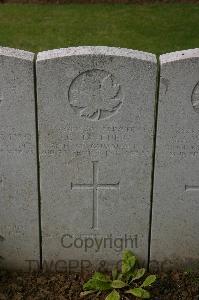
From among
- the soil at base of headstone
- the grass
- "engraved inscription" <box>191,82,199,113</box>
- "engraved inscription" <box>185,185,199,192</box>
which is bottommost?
the soil at base of headstone

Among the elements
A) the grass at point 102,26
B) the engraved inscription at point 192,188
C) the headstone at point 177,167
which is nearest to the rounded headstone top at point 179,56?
the headstone at point 177,167

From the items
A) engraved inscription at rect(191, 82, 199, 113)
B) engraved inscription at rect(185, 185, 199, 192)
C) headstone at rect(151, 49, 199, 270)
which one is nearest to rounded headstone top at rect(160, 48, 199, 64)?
headstone at rect(151, 49, 199, 270)

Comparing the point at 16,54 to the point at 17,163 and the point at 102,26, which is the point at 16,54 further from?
the point at 102,26

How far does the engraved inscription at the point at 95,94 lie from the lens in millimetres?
3984

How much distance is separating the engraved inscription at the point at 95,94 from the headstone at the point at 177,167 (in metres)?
0.35

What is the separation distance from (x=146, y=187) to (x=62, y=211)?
72cm

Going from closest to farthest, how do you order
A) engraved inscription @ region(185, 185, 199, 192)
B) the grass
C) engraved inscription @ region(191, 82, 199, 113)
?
engraved inscription @ region(191, 82, 199, 113)
engraved inscription @ region(185, 185, 199, 192)
the grass

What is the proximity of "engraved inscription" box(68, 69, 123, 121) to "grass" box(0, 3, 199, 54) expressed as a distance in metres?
4.87

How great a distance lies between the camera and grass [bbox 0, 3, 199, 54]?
9.11 meters

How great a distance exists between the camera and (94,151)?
4.28 m

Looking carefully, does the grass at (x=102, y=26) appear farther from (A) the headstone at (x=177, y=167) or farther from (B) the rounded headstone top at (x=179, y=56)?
(B) the rounded headstone top at (x=179, y=56)

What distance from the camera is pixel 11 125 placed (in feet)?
13.6

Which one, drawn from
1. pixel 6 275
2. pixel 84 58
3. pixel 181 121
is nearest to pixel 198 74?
pixel 181 121

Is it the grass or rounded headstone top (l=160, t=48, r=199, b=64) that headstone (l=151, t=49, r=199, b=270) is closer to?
rounded headstone top (l=160, t=48, r=199, b=64)
